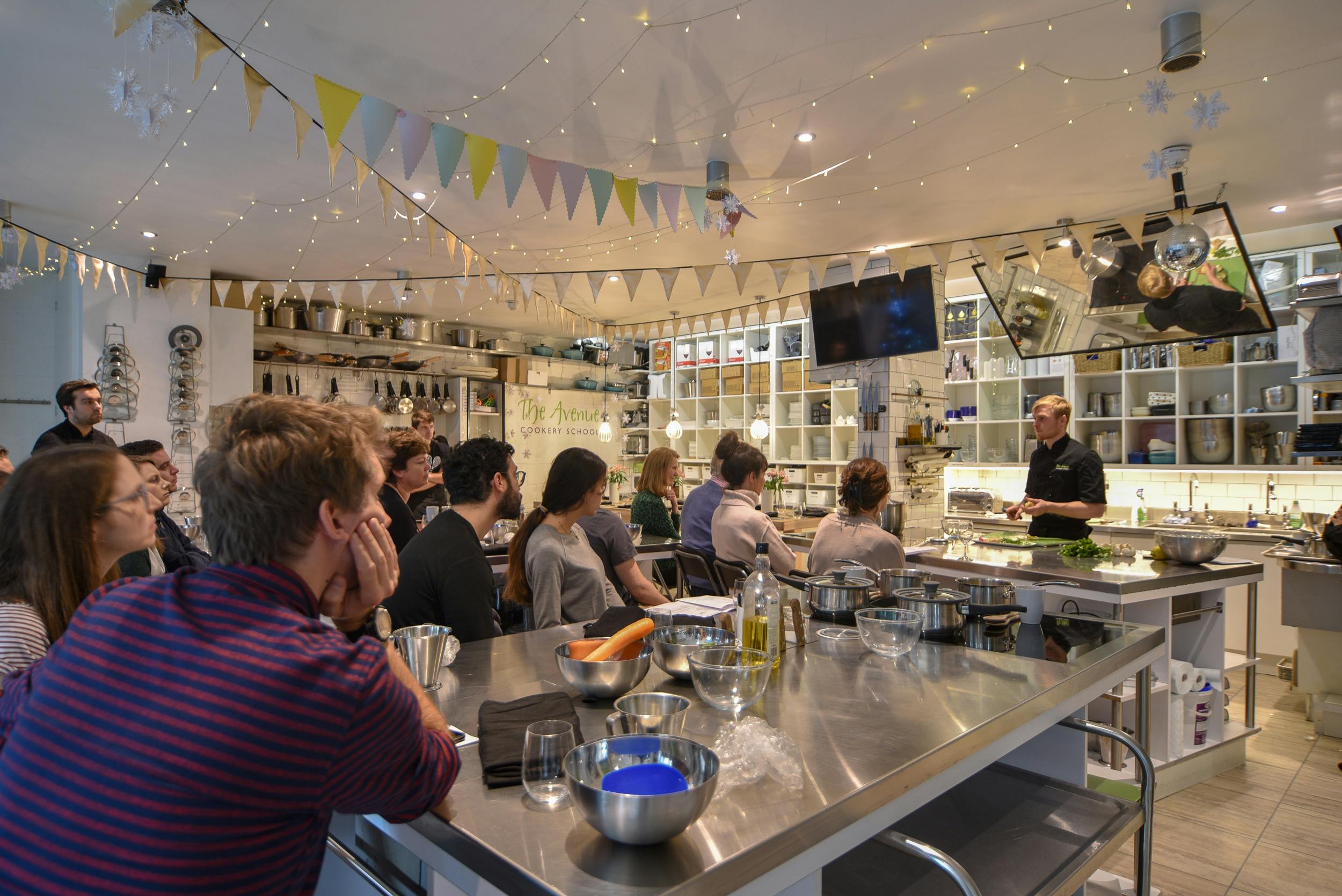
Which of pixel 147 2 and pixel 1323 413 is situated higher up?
pixel 147 2

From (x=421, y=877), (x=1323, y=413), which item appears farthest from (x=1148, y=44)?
(x=1323, y=413)

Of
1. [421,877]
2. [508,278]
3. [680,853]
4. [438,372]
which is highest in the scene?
[508,278]

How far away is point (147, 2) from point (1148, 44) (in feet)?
11.2

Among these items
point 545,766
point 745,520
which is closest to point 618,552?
point 745,520

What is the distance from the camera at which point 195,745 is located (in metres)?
0.83

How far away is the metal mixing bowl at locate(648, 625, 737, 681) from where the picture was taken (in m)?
1.61

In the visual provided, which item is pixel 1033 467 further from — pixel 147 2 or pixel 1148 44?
pixel 147 2

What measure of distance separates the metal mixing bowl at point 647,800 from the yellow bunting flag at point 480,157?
2.89 m

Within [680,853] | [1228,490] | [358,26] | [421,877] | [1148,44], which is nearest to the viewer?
[680,853]

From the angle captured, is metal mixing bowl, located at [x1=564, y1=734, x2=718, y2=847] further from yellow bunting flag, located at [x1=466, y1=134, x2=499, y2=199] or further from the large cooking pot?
yellow bunting flag, located at [x1=466, y1=134, x2=499, y2=199]

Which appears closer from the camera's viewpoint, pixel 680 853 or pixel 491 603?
pixel 680 853

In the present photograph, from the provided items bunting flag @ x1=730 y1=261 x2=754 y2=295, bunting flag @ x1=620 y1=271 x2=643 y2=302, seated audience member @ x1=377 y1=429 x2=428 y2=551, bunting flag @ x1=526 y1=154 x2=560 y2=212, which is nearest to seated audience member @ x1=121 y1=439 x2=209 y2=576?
seated audience member @ x1=377 y1=429 x2=428 y2=551

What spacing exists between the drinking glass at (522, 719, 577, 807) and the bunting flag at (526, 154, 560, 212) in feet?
10.2

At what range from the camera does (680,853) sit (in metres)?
0.96
